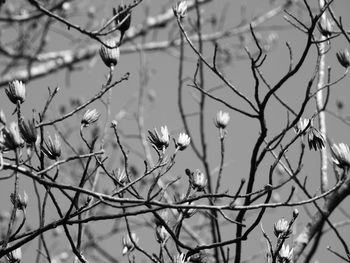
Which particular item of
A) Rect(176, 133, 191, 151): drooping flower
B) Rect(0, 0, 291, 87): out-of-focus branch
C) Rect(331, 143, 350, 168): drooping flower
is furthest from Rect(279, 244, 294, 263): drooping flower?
Rect(0, 0, 291, 87): out-of-focus branch

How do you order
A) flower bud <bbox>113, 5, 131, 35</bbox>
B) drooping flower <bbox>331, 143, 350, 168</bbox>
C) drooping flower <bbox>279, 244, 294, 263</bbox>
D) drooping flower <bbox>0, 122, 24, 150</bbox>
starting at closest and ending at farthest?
drooping flower <bbox>0, 122, 24, 150</bbox>, drooping flower <bbox>331, 143, 350, 168</bbox>, drooping flower <bbox>279, 244, 294, 263</bbox>, flower bud <bbox>113, 5, 131, 35</bbox>

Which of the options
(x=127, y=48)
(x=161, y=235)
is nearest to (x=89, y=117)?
(x=161, y=235)

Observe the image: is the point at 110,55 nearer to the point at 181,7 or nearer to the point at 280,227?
the point at 181,7

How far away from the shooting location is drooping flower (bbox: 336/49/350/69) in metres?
1.66

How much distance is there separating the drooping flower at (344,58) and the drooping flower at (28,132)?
42.2 inches

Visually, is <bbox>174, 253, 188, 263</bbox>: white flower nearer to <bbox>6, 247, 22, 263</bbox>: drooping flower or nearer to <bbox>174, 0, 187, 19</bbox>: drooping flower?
<bbox>6, 247, 22, 263</bbox>: drooping flower

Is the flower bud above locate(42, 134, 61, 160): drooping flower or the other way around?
above

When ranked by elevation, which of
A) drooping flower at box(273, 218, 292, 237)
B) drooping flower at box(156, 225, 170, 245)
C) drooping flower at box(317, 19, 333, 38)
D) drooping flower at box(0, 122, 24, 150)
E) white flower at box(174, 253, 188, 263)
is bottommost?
white flower at box(174, 253, 188, 263)

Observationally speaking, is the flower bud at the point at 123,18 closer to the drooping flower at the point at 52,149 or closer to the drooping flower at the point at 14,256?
the drooping flower at the point at 52,149

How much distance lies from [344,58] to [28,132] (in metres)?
1.09

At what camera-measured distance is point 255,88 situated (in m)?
1.45

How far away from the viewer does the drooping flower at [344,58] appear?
1.66 meters

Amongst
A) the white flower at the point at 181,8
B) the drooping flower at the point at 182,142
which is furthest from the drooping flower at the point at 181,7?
the drooping flower at the point at 182,142

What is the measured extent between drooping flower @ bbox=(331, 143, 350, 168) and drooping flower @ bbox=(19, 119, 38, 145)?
2.68 ft
